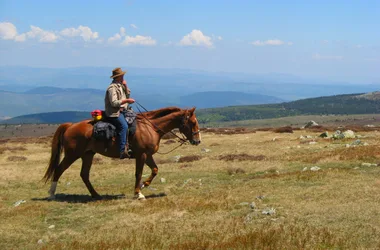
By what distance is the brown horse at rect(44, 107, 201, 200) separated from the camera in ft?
51.5


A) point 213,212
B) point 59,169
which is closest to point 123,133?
point 59,169

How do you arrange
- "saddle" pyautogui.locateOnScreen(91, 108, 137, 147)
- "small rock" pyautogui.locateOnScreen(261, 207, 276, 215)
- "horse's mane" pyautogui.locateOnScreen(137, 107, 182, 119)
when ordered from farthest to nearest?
"horse's mane" pyautogui.locateOnScreen(137, 107, 182, 119) < "saddle" pyautogui.locateOnScreen(91, 108, 137, 147) < "small rock" pyautogui.locateOnScreen(261, 207, 276, 215)

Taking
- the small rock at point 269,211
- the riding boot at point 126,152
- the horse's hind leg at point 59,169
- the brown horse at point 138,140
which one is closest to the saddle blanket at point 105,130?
the brown horse at point 138,140

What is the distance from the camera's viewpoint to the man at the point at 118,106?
49.4 ft

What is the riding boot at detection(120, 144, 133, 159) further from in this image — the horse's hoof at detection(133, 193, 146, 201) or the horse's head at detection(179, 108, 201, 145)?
the horse's head at detection(179, 108, 201, 145)

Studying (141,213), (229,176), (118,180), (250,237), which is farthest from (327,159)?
(250,237)

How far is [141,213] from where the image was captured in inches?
510

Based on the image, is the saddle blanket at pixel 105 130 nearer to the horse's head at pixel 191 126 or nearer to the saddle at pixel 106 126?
the saddle at pixel 106 126

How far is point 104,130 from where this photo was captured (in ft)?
49.8

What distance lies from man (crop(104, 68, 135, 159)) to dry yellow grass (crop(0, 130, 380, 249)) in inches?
88.7

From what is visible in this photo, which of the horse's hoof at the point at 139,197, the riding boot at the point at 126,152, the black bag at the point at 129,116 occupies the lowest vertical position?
the horse's hoof at the point at 139,197

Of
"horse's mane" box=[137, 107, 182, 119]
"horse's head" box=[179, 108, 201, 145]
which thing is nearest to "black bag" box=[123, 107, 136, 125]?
"horse's mane" box=[137, 107, 182, 119]

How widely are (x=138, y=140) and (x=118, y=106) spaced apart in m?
1.54

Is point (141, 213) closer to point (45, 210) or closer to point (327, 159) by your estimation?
point (45, 210)
